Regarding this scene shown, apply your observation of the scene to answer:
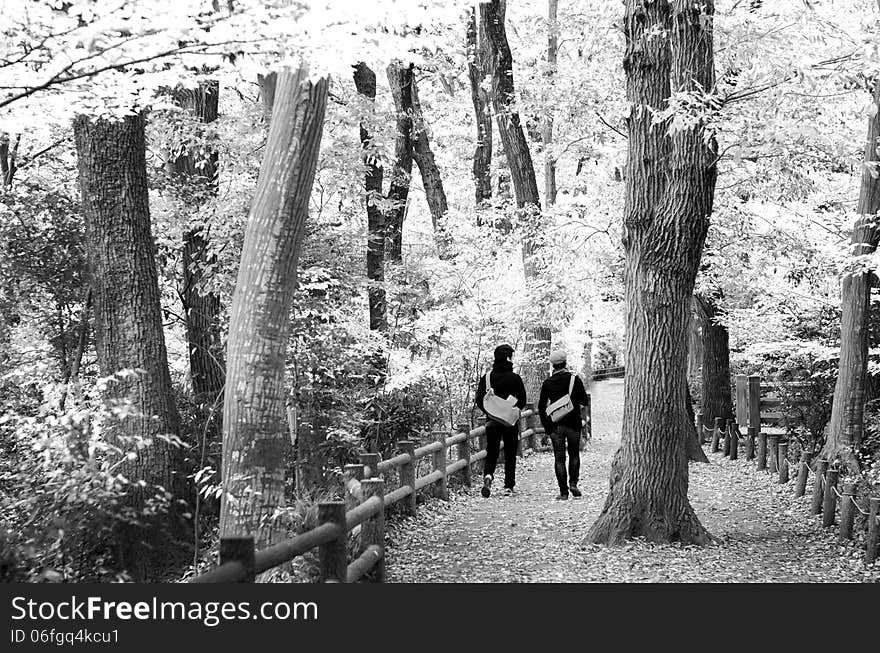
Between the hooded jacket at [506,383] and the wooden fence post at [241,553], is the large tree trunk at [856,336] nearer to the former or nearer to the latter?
the hooded jacket at [506,383]

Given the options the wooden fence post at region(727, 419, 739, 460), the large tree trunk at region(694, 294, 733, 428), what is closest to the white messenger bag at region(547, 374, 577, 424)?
the wooden fence post at region(727, 419, 739, 460)

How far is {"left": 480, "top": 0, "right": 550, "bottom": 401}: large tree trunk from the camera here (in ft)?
58.4

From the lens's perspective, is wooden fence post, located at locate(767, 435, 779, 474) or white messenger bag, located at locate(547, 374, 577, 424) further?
wooden fence post, located at locate(767, 435, 779, 474)

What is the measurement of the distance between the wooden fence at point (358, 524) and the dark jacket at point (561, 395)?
1.49m

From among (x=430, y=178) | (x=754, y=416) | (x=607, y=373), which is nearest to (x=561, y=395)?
(x=754, y=416)

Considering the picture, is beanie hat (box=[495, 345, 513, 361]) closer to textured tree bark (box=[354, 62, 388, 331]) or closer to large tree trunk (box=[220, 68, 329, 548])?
textured tree bark (box=[354, 62, 388, 331])

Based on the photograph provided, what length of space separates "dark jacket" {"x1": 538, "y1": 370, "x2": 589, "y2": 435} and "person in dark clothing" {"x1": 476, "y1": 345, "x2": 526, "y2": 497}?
0.29 metres

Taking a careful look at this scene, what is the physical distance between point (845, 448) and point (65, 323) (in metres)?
10.9

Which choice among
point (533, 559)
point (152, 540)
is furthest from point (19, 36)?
point (533, 559)

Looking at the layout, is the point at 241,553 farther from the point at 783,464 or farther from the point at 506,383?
the point at 783,464

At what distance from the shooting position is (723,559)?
Result: 873 centimetres

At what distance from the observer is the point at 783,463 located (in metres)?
13.8

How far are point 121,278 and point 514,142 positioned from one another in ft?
33.5

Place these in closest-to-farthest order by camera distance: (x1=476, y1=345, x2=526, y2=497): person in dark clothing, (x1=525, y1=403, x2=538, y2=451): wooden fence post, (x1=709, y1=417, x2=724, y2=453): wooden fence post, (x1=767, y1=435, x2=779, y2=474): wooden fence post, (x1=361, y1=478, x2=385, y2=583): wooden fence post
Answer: (x1=361, y1=478, x2=385, y2=583): wooden fence post
(x1=476, y1=345, x2=526, y2=497): person in dark clothing
(x1=767, y1=435, x2=779, y2=474): wooden fence post
(x1=525, y1=403, x2=538, y2=451): wooden fence post
(x1=709, y1=417, x2=724, y2=453): wooden fence post
